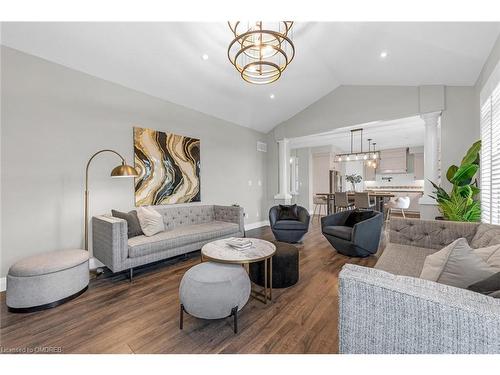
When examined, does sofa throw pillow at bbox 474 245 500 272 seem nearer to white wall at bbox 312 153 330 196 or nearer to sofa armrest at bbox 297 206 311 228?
sofa armrest at bbox 297 206 311 228

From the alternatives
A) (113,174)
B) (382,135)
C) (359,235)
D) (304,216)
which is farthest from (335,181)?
(113,174)

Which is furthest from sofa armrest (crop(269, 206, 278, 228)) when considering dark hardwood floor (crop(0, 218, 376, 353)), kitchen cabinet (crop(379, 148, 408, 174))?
kitchen cabinet (crop(379, 148, 408, 174))

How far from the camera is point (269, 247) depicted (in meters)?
2.34

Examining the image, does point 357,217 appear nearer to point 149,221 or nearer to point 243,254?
point 243,254

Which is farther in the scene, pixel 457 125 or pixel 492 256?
pixel 457 125

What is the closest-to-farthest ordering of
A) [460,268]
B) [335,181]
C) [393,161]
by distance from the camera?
[460,268], [393,161], [335,181]

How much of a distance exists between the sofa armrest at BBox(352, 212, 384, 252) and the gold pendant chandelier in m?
2.34

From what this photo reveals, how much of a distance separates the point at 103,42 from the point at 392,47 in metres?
3.77

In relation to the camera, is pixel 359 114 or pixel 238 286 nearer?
pixel 238 286

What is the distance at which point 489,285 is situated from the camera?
97 centimetres

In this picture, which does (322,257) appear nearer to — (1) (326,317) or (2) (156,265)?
(1) (326,317)

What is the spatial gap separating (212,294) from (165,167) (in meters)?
2.74

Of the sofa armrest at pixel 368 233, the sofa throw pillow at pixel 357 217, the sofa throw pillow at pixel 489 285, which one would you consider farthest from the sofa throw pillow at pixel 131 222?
the sofa throw pillow at pixel 357 217
